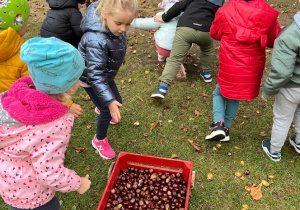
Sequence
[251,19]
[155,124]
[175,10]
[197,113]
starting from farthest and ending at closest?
[175,10] < [197,113] < [155,124] < [251,19]

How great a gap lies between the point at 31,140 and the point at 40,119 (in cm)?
14

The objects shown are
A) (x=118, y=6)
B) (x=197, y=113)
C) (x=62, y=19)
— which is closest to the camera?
(x=118, y=6)

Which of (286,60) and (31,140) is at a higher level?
(31,140)

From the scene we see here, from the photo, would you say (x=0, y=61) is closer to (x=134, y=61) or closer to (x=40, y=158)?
(x=40, y=158)

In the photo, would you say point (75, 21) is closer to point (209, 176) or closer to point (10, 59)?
point (10, 59)

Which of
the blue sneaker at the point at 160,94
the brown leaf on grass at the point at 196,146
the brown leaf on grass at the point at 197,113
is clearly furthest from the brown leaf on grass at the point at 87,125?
the brown leaf on grass at the point at 197,113

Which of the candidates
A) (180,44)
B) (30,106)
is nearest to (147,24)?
(180,44)

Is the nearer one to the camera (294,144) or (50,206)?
(50,206)

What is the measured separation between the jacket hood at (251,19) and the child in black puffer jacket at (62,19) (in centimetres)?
210

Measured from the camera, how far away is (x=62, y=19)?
3.80 meters

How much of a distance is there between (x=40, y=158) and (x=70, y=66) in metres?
0.59

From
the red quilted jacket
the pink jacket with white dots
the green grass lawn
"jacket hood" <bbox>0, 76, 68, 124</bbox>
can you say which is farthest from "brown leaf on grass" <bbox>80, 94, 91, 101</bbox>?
"jacket hood" <bbox>0, 76, 68, 124</bbox>

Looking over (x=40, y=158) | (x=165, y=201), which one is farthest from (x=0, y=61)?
(x=165, y=201)

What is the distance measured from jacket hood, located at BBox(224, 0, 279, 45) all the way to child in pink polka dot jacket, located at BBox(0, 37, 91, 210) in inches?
71.1
